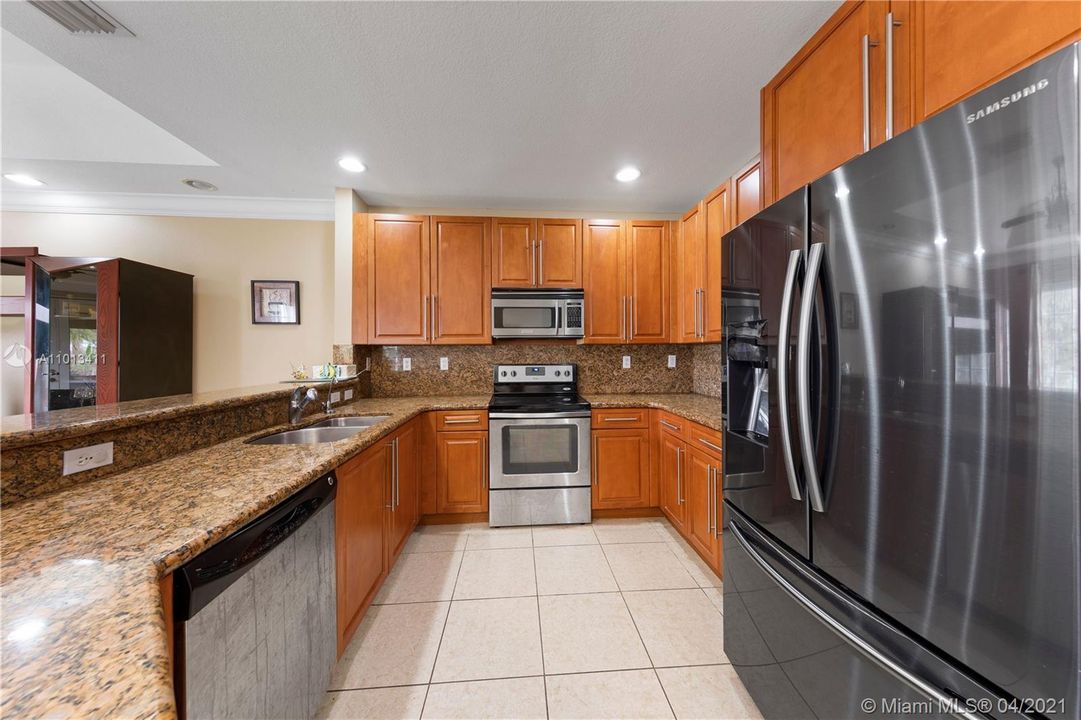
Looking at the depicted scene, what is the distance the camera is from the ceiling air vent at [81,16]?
1.37 metres

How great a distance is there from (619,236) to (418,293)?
172 cm

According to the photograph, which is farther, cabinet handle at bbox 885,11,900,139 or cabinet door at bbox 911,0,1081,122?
cabinet handle at bbox 885,11,900,139

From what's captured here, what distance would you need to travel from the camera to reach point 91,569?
68 centimetres

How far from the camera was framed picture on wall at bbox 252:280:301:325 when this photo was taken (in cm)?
337

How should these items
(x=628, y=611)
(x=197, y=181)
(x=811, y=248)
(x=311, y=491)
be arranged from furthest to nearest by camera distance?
(x=197, y=181)
(x=628, y=611)
(x=311, y=491)
(x=811, y=248)

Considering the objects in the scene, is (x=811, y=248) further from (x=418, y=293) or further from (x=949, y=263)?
(x=418, y=293)

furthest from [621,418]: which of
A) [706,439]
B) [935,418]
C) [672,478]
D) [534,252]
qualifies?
[935,418]

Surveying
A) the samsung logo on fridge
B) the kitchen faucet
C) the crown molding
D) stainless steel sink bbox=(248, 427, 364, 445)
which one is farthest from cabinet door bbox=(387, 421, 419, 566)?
the samsung logo on fridge

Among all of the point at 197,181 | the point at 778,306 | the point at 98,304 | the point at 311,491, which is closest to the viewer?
the point at 778,306

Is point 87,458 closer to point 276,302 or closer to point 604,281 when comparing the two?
point 276,302

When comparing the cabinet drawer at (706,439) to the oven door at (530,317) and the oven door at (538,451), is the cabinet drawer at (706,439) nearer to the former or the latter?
the oven door at (538,451)

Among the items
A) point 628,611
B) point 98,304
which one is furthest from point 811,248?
point 98,304

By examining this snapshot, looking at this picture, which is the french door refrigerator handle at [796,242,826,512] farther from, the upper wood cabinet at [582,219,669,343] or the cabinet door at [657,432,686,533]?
the upper wood cabinet at [582,219,669,343]

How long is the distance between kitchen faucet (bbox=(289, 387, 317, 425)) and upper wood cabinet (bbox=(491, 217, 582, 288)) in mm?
1570
